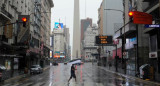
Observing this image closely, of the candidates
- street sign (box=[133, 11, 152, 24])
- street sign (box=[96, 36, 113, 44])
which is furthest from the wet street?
street sign (box=[96, 36, 113, 44])

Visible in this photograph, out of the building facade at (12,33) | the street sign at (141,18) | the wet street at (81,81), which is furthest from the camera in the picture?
the building facade at (12,33)

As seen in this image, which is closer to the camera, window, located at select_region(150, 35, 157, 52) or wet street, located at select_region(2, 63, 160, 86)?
wet street, located at select_region(2, 63, 160, 86)

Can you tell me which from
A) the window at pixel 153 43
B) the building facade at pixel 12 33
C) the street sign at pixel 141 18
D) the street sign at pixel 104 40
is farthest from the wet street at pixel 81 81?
the street sign at pixel 104 40

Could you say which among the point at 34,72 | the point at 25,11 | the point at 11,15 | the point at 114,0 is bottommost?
the point at 34,72

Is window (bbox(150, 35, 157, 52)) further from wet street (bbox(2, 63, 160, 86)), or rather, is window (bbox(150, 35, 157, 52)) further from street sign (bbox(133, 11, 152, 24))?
street sign (bbox(133, 11, 152, 24))

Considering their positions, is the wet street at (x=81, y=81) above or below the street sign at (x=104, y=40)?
below

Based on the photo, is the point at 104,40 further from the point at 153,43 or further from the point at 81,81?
the point at 81,81

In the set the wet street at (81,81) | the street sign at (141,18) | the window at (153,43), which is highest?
the street sign at (141,18)

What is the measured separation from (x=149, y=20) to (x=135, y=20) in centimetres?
180

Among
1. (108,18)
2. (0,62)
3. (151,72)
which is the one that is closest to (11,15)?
(0,62)

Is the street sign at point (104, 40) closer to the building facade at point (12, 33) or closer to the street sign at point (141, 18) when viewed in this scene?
the building facade at point (12, 33)

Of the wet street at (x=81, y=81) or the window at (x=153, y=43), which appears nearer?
the wet street at (x=81, y=81)

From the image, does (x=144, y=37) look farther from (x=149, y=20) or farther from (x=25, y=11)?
(x=25, y=11)

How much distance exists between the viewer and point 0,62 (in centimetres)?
3703
